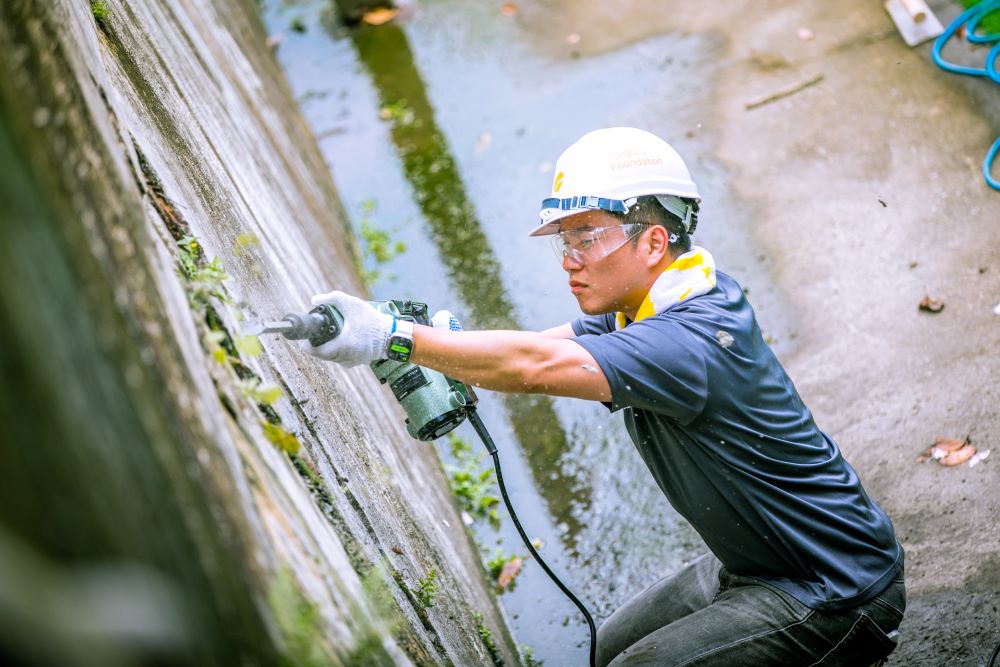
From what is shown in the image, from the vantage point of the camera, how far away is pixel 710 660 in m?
2.63

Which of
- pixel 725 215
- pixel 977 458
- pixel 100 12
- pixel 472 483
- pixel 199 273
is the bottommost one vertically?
pixel 977 458

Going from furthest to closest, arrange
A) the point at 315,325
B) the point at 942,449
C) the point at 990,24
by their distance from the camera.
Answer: the point at 990,24 < the point at 942,449 < the point at 315,325

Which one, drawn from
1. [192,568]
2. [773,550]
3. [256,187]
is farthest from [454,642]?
[256,187]

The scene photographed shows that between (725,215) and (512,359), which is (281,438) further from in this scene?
(725,215)

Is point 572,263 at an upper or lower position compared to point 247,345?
lower

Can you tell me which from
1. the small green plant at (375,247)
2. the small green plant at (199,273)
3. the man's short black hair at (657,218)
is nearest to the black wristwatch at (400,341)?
the small green plant at (199,273)

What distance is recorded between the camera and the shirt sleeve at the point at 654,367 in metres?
2.37

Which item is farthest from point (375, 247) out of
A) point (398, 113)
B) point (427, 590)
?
point (427, 590)

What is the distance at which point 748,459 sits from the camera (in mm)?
2594

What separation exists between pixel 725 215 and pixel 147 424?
→ 192 inches

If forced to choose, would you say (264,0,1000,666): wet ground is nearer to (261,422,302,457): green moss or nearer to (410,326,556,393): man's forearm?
(410,326,556,393): man's forearm

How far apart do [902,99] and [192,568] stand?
19.3ft

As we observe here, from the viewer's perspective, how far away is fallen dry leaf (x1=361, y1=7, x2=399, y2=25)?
8445 mm

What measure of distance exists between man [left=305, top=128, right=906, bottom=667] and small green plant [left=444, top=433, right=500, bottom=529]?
1.67 metres
